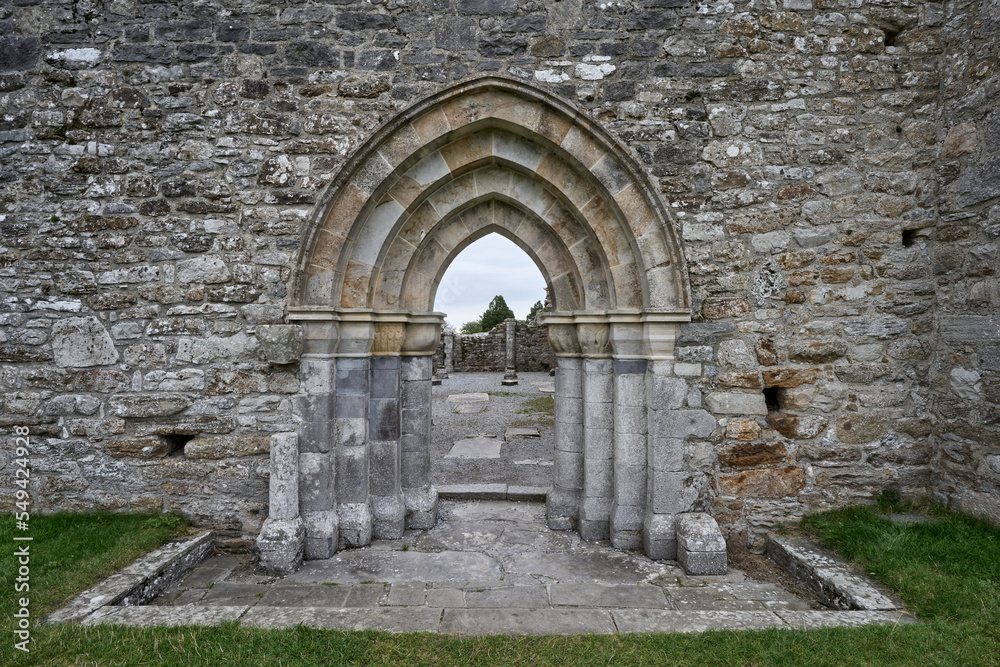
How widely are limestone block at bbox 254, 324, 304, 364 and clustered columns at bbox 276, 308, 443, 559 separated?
0.08m

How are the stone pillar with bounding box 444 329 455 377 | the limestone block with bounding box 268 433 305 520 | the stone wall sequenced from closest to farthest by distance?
1. the limestone block with bounding box 268 433 305 520
2. the stone pillar with bounding box 444 329 455 377
3. the stone wall

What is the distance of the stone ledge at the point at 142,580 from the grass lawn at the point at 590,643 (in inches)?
4.6

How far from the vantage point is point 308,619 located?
9.33 feet

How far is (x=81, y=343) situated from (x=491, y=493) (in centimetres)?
382

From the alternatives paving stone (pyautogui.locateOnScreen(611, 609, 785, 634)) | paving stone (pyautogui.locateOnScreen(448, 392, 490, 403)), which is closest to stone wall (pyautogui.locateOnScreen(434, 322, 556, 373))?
paving stone (pyautogui.locateOnScreen(448, 392, 490, 403))

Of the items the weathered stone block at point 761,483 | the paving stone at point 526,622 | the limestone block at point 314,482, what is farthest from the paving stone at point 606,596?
the limestone block at point 314,482

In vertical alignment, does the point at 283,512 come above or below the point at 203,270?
below

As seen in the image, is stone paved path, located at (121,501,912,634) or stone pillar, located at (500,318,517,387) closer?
stone paved path, located at (121,501,912,634)

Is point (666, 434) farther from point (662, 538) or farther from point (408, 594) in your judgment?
point (408, 594)

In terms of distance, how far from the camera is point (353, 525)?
12.8ft

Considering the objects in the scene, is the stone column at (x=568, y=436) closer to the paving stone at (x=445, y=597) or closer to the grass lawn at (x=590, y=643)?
the paving stone at (x=445, y=597)

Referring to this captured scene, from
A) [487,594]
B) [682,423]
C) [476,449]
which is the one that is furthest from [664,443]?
[476,449]

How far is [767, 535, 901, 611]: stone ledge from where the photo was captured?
2.88m
